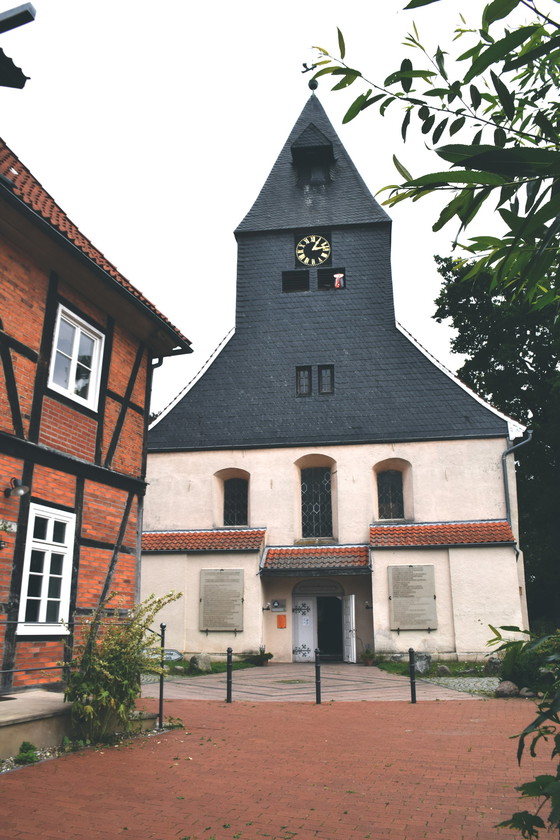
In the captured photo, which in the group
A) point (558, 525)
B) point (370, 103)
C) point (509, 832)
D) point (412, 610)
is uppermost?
point (558, 525)

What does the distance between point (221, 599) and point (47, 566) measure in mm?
11592

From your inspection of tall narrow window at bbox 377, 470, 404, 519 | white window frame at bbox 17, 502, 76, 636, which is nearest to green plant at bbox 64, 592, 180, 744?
white window frame at bbox 17, 502, 76, 636

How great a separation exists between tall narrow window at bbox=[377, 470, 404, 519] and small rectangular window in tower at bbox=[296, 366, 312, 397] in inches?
142

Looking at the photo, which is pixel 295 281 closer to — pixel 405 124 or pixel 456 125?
pixel 456 125

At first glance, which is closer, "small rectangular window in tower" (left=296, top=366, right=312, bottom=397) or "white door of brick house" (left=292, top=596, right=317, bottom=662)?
"white door of brick house" (left=292, top=596, right=317, bottom=662)

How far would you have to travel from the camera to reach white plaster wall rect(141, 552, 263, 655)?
66.9 feet

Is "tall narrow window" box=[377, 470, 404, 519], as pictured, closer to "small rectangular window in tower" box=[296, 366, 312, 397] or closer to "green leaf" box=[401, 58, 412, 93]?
"small rectangular window in tower" box=[296, 366, 312, 397]

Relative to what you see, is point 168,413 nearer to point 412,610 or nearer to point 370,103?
point 412,610

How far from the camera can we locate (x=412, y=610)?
65.6ft

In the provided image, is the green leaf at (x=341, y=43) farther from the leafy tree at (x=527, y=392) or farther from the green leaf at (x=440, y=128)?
the leafy tree at (x=527, y=392)

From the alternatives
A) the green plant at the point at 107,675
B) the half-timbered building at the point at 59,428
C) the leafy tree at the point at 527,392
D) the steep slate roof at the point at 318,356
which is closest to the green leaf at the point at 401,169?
the green plant at the point at 107,675

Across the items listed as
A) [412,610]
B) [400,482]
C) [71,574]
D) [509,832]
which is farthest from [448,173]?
[400,482]

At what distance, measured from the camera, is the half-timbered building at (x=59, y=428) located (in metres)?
9.05

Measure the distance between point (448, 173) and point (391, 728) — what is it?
30.1ft
